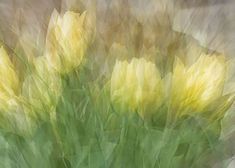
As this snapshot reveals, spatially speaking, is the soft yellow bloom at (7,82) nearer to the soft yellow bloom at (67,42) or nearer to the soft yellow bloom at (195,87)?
the soft yellow bloom at (67,42)

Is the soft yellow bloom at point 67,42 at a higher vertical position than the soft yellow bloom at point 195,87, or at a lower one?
higher

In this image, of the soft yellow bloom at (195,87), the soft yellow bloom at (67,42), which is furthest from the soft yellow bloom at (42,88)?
the soft yellow bloom at (195,87)

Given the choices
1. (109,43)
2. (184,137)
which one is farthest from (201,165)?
(109,43)

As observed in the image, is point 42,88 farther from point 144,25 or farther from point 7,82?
point 144,25

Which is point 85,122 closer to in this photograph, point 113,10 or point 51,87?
point 51,87

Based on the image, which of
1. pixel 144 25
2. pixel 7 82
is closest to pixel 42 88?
pixel 7 82

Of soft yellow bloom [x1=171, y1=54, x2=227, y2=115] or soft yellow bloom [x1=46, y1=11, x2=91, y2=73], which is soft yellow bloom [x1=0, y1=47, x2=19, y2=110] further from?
soft yellow bloom [x1=171, y1=54, x2=227, y2=115]
